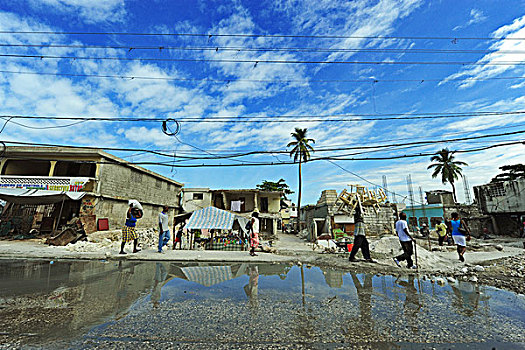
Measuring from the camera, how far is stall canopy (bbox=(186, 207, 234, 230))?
1326cm

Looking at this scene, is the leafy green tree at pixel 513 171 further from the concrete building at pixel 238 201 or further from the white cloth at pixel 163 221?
the white cloth at pixel 163 221

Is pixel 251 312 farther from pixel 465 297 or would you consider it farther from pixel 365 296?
pixel 465 297

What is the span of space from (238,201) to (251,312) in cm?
2748

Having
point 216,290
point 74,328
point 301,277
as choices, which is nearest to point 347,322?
point 216,290

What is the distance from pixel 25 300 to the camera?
4645mm

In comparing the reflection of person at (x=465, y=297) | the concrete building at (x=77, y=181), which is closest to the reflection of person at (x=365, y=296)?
the reflection of person at (x=465, y=297)

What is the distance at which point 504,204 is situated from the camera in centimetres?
2878

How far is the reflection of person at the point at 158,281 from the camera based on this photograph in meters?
4.82

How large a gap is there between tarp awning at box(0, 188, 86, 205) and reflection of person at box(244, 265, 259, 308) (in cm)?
1447

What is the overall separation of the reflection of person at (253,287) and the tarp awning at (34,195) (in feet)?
47.5

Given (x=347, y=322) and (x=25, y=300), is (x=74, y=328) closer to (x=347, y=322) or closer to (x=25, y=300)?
(x=25, y=300)

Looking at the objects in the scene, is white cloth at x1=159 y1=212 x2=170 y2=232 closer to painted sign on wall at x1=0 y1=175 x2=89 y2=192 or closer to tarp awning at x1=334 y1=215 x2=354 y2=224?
painted sign on wall at x1=0 y1=175 x2=89 y2=192

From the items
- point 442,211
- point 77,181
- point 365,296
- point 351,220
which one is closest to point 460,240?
point 365,296

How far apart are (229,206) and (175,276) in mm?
25427
